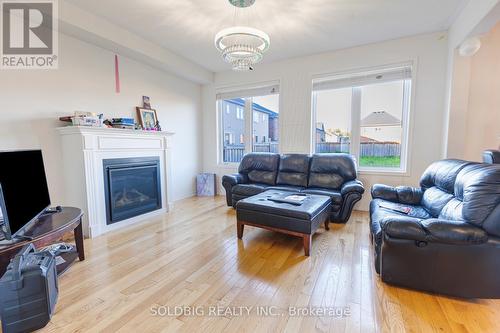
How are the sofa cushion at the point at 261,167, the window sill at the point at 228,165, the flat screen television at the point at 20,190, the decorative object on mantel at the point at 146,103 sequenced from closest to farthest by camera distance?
1. the flat screen television at the point at 20,190
2. the decorative object on mantel at the point at 146,103
3. the sofa cushion at the point at 261,167
4. the window sill at the point at 228,165

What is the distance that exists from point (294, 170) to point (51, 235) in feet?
10.6

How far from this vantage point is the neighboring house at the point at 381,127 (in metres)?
3.77

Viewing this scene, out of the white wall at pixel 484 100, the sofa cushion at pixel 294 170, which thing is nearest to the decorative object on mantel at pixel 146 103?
the sofa cushion at pixel 294 170

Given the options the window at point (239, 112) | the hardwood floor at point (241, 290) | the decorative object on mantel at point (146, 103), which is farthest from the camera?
the window at point (239, 112)

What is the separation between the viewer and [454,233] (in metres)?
1.60

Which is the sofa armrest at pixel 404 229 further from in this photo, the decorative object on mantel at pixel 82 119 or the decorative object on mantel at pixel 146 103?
the decorative object on mantel at pixel 146 103

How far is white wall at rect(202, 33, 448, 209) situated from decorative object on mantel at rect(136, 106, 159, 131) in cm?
162

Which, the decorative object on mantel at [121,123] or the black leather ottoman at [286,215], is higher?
the decorative object on mantel at [121,123]

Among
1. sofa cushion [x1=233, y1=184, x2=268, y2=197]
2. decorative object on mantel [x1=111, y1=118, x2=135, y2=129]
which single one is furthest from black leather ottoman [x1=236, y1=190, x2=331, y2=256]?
decorative object on mantel [x1=111, y1=118, x2=135, y2=129]

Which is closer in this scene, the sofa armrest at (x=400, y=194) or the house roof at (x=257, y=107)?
the sofa armrest at (x=400, y=194)

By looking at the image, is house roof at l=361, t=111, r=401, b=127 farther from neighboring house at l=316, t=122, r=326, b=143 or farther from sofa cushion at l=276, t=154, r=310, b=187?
Answer: sofa cushion at l=276, t=154, r=310, b=187

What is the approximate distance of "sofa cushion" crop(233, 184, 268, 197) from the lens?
3.69m

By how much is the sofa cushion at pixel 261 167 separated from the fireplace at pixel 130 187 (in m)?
1.55

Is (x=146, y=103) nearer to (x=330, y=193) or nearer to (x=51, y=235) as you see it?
(x=51, y=235)
